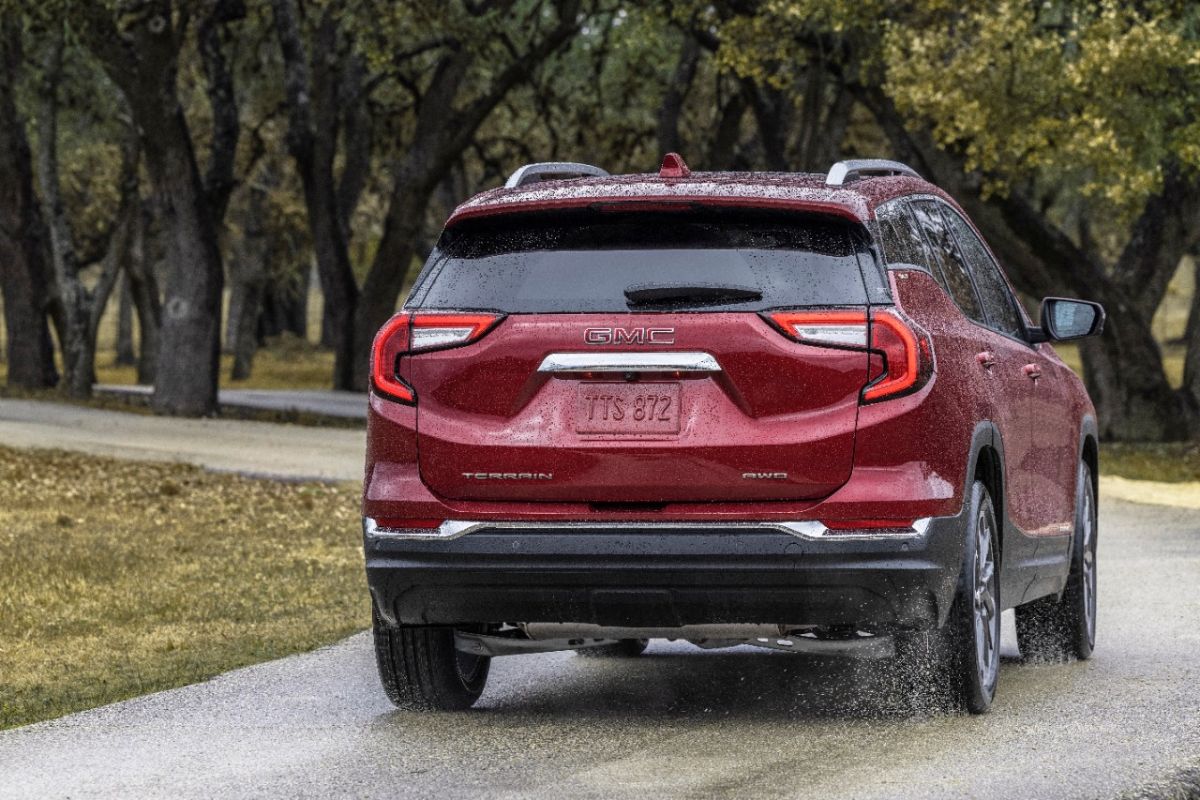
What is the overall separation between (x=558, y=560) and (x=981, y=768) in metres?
1.42

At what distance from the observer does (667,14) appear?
29.3 meters

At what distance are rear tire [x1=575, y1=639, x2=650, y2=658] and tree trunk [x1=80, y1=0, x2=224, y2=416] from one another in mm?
18558

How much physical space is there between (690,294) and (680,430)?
0.45 meters

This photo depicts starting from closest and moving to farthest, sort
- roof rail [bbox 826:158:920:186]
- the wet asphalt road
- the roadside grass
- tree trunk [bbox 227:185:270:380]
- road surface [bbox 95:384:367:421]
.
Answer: the wet asphalt road < roof rail [bbox 826:158:920:186] < the roadside grass < road surface [bbox 95:384:367:421] < tree trunk [bbox 227:185:270:380]

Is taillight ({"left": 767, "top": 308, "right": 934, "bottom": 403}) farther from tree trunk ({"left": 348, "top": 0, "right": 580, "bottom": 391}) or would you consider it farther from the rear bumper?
tree trunk ({"left": 348, "top": 0, "right": 580, "bottom": 391})

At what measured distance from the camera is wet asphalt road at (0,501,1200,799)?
6.53 m

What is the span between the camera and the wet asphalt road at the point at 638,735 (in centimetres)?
653

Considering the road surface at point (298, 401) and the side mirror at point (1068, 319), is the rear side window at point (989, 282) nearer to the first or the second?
the side mirror at point (1068, 319)

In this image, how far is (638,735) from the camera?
7.43 metres

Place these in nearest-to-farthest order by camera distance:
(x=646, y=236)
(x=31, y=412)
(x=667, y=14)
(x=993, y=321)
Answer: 1. (x=646, y=236)
2. (x=993, y=321)
3. (x=31, y=412)
4. (x=667, y=14)

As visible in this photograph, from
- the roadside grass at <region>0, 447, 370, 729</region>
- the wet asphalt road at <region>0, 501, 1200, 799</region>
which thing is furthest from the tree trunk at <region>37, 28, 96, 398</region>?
the wet asphalt road at <region>0, 501, 1200, 799</region>

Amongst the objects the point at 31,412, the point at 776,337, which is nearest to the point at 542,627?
the point at 776,337

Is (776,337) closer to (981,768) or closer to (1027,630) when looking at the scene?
(981,768)

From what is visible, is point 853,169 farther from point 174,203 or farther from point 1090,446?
point 174,203
